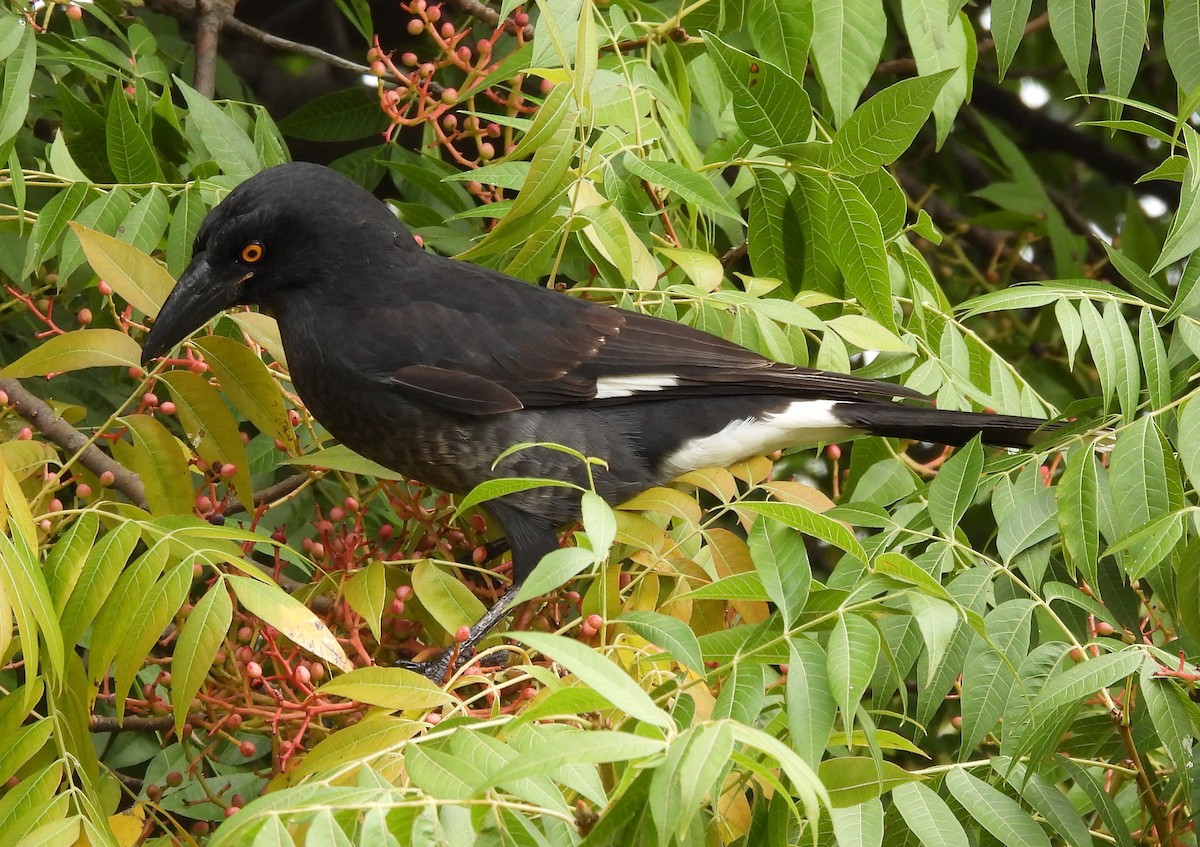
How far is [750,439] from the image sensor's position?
315 centimetres

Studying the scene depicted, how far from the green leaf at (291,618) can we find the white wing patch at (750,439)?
130cm

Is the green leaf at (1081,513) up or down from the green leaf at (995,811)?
up

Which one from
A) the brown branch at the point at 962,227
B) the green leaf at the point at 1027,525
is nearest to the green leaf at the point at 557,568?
the green leaf at the point at 1027,525

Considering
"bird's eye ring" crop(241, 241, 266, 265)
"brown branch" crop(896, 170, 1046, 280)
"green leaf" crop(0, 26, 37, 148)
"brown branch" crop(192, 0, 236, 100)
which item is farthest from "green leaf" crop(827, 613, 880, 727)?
"brown branch" crop(896, 170, 1046, 280)

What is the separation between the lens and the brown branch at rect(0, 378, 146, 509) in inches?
→ 104

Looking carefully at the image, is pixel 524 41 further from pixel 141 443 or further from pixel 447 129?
pixel 141 443

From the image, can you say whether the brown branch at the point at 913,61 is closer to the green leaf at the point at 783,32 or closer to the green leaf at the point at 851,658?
the green leaf at the point at 783,32

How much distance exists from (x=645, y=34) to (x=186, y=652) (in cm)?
186

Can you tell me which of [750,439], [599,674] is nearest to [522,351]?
[750,439]

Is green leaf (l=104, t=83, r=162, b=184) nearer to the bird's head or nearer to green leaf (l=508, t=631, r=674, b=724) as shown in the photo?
the bird's head

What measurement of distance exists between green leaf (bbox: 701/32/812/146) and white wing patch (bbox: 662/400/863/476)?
72 centimetres

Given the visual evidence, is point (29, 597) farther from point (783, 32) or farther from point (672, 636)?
point (783, 32)

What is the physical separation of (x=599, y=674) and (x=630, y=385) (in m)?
1.72

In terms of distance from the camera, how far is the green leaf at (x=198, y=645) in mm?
1918
